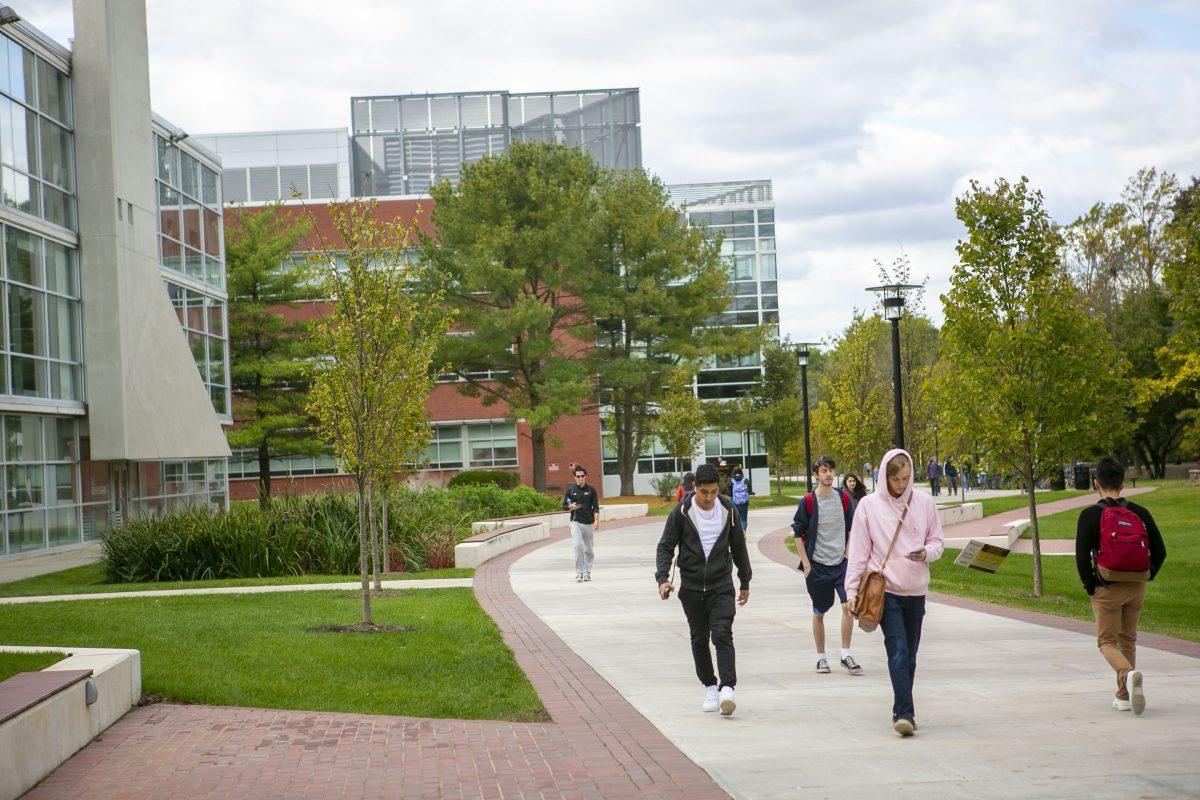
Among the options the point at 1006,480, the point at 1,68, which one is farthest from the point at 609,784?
the point at 1,68

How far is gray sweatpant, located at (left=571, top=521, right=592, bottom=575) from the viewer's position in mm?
19922

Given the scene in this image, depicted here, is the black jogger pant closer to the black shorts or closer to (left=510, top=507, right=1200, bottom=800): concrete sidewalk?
(left=510, top=507, right=1200, bottom=800): concrete sidewalk

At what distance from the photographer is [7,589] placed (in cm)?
2033

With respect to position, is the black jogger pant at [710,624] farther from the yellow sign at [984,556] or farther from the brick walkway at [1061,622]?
the yellow sign at [984,556]

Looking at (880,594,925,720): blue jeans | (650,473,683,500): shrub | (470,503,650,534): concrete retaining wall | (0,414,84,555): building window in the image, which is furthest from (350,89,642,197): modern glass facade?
(880,594,925,720): blue jeans

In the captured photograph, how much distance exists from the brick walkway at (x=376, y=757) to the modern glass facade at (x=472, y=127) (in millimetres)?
71327

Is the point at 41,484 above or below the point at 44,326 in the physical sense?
below

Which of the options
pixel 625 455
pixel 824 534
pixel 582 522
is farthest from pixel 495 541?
pixel 625 455

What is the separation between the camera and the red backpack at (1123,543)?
27.4 ft

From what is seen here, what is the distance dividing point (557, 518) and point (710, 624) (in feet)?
91.8

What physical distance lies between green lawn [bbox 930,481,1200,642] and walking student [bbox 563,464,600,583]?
527cm

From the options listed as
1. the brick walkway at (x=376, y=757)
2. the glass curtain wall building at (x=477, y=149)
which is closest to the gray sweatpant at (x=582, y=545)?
the brick walkway at (x=376, y=757)

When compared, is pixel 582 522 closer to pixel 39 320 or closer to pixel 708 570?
pixel 708 570

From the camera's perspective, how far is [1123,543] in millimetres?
8367
